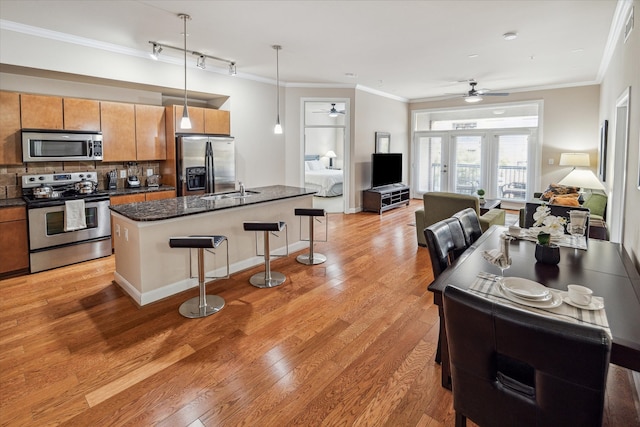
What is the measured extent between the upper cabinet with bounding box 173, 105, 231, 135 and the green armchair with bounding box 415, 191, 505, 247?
351 centimetres

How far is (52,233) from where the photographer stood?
430 cm

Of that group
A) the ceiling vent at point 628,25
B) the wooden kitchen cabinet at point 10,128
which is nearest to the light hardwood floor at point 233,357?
the wooden kitchen cabinet at point 10,128

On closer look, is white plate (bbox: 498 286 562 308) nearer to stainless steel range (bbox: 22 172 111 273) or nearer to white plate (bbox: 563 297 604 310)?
white plate (bbox: 563 297 604 310)

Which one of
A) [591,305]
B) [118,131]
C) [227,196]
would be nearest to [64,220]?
[118,131]

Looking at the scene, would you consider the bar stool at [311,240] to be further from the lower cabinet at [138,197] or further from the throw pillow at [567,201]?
the throw pillow at [567,201]

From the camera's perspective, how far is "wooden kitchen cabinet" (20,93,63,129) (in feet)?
14.0

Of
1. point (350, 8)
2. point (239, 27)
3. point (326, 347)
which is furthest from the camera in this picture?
point (239, 27)

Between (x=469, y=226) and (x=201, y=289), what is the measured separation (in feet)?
7.64

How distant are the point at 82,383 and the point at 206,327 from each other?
91 centimetres

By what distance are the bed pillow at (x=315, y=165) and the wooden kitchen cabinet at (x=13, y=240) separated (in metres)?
8.06

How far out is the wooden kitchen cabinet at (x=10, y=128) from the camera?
13.6 ft

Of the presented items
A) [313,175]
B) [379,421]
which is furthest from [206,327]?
[313,175]

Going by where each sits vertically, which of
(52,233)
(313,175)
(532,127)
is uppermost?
(532,127)

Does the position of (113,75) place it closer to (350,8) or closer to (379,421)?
(350,8)
